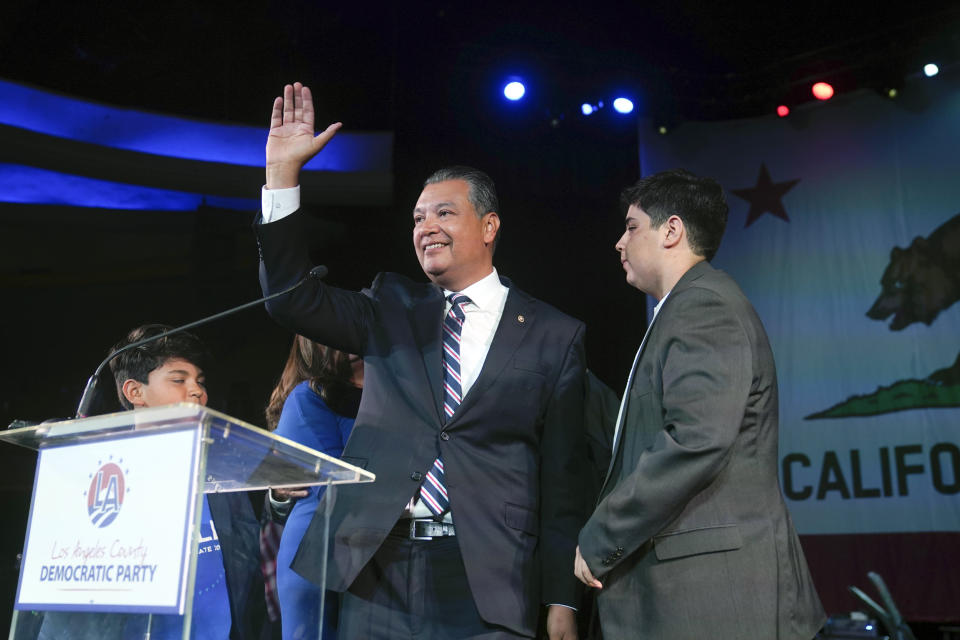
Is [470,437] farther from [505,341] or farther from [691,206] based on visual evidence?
[691,206]

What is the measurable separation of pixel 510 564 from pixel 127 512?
0.93 metres

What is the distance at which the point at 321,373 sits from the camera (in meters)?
3.13

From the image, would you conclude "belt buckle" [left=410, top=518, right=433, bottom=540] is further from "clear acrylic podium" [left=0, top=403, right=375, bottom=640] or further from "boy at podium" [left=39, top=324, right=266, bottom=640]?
"clear acrylic podium" [left=0, top=403, right=375, bottom=640]

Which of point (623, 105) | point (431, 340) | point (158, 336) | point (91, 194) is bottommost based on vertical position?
point (158, 336)

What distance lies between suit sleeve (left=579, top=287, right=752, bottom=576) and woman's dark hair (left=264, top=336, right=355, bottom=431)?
1.26 meters

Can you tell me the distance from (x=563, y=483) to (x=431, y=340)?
48 centimetres

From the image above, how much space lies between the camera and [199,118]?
6.34 metres

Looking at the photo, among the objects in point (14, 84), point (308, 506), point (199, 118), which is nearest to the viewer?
point (308, 506)

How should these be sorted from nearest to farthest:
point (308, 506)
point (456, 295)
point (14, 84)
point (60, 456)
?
point (60, 456) < point (456, 295) < point (308, 506) < point (14, 84)

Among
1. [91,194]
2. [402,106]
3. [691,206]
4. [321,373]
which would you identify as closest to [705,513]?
[691,206]

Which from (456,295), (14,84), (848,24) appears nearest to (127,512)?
(456,295)

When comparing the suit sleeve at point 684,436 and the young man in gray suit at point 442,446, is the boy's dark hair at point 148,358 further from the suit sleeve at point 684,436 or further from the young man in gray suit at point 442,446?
the suit sleeve at point 684,436

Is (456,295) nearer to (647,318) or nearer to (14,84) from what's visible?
(647,318)

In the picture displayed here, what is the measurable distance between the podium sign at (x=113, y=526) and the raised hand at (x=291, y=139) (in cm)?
82
